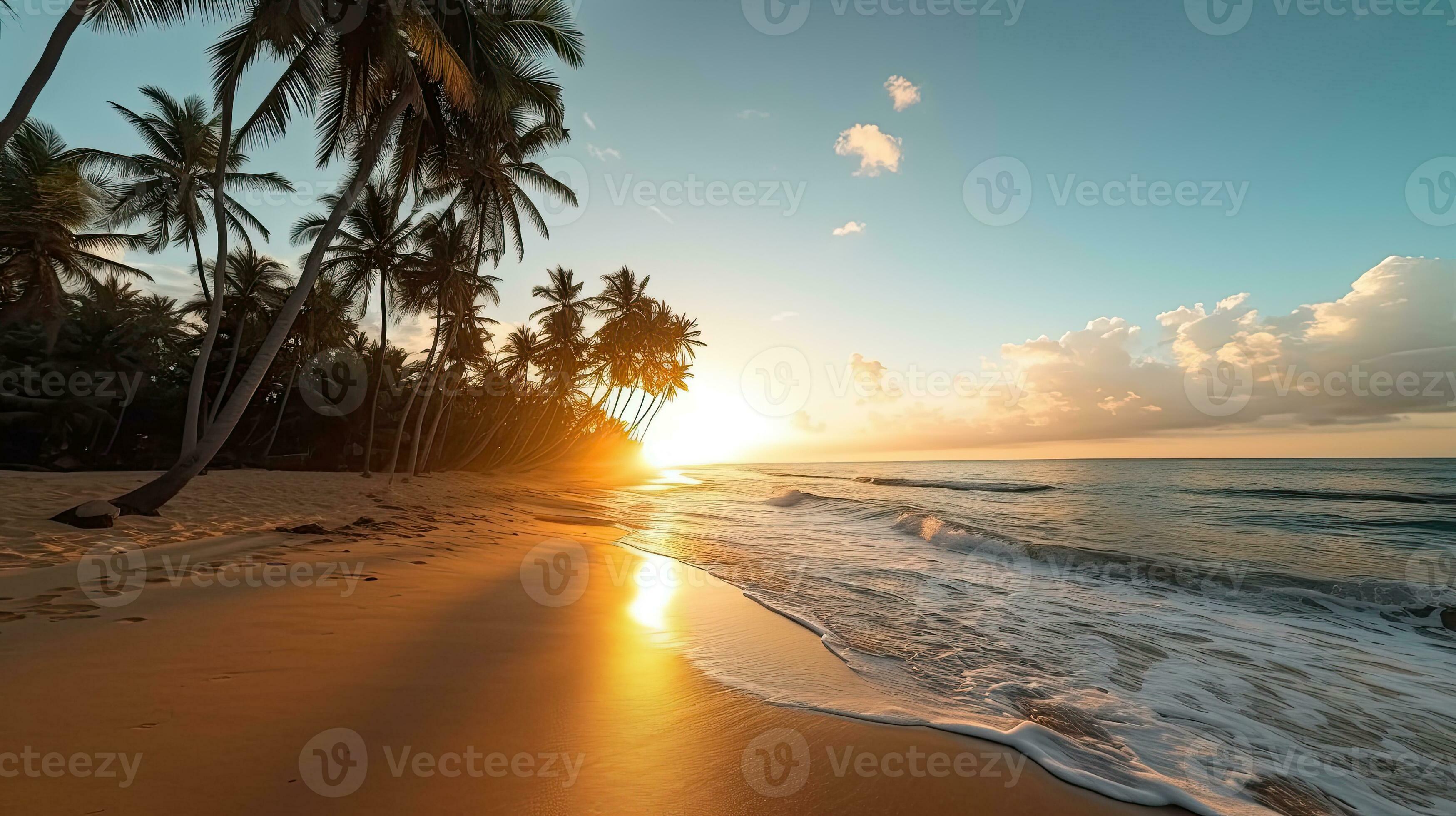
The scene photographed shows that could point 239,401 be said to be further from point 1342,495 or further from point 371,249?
point 1342,495

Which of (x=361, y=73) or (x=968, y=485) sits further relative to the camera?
(x=968, y=485)

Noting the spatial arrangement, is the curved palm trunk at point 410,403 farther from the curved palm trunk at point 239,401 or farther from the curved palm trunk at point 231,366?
the curved palm trunk at point 239,401

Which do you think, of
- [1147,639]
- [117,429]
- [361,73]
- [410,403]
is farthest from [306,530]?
[117,429]

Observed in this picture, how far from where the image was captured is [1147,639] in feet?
17.1

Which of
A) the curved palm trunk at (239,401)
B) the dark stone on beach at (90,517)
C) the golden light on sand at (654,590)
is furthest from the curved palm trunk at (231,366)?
the golden light on sand at (654,590)

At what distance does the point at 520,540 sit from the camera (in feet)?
26.8

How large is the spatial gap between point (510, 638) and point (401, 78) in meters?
10.9

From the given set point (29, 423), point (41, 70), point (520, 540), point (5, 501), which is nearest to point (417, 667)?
point (520, 540)

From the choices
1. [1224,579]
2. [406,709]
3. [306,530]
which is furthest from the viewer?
[1224,579]

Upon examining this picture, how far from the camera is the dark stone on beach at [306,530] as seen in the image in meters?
6.93

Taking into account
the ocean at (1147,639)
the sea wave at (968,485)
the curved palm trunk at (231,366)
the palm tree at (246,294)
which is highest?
the palm tree at (246,294)

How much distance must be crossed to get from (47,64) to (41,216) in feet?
50.7

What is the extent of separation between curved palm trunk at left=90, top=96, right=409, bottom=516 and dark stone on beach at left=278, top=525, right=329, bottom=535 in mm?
1793

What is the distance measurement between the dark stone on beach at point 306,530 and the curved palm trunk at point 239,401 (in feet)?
5.88
